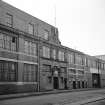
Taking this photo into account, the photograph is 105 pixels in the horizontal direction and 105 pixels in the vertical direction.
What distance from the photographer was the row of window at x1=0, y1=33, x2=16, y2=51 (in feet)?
87.1

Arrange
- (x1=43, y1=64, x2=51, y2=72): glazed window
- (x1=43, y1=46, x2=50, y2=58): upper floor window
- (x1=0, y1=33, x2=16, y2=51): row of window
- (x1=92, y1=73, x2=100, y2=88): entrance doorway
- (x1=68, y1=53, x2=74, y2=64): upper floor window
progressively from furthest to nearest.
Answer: (x1=92, y1=73, x2=100, y2=88): entrance doorway, (x1=68, y1=53, x2=74, y2=64): upper floor window, (x1=43, y1=46, x2=50, y2=58): upper floor window, (x1=43, y1=64, x2=51, y2=72): glazed window, (x1=0, y1=33, x2=16, y2=51): row of window

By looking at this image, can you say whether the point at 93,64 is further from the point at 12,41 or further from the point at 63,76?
the point at 12,41

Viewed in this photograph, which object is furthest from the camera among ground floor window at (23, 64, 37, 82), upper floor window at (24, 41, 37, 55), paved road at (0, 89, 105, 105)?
upper floor window at (24, 41, 37, 55)

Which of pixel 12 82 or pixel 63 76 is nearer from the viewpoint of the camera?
pixel 12 82

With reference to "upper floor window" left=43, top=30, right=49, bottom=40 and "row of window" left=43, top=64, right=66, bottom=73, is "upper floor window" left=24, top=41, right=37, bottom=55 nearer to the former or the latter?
"row of window" left=43, top=64, right=66, bottom=73

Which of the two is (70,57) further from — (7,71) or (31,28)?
(7,71)

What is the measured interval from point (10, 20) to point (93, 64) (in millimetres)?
35149

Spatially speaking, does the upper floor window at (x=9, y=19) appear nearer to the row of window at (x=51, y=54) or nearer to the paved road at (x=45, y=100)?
the row of window at (x=51, y=54)

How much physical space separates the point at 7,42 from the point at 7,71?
4219mm

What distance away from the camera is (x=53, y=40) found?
40094 millimetres

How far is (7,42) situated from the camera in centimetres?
2736

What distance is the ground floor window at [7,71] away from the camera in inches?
1013

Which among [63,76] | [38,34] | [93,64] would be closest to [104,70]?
[93,64]

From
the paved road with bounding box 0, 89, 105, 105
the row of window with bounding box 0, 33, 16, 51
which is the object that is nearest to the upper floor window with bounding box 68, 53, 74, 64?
the row of window with bounding box 0, 33, 16, 51
